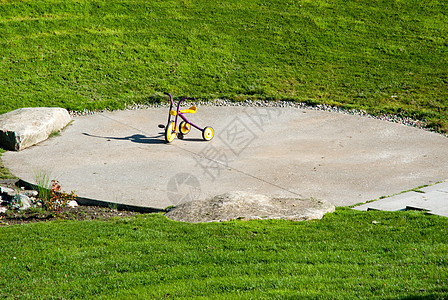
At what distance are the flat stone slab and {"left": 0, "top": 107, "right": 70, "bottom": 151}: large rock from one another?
7.95 m

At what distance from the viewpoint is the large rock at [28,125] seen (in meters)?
11.9

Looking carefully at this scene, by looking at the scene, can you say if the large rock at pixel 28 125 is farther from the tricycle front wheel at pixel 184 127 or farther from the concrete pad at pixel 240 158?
the tricycle front wheel at pixel 184 127

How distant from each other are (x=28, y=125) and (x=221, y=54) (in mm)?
8521

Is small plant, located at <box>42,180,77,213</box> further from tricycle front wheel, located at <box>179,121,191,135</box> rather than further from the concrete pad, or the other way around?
tricycle front wheel, located at <box>179,121,191,135</box>

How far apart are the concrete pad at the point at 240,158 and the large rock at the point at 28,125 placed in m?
0.26

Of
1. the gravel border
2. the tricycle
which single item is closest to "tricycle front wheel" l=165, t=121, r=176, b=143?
the tricycle

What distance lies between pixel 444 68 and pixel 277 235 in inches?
571

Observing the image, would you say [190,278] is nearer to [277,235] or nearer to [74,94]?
[277,235]

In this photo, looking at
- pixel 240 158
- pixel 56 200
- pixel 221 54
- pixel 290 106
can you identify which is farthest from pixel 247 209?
pixel 221 54

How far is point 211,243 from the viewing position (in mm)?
6711

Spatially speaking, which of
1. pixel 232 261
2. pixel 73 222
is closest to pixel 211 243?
pixel 232 261

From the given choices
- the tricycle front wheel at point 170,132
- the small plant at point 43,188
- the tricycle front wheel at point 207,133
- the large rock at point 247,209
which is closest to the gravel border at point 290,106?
the tricycle front wheel at point 207,133

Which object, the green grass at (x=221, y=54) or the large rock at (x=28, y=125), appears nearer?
the large rock at (x=28, y=125)

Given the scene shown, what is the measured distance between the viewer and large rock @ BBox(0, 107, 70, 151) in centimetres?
1190
